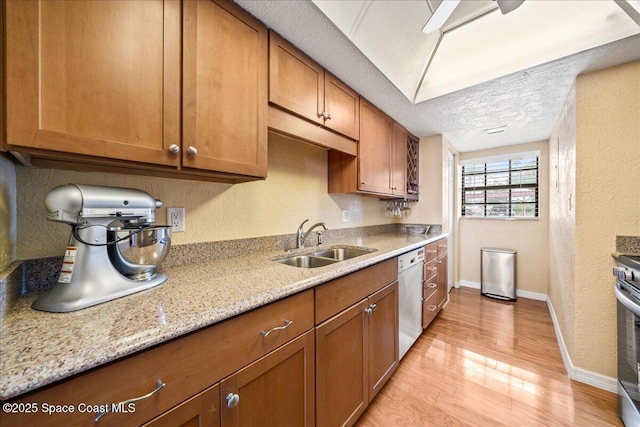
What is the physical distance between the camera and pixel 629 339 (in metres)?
1.28

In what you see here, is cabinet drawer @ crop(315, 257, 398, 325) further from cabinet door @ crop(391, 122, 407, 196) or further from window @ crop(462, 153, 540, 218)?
window @ crop(462, 153, 540, 218)

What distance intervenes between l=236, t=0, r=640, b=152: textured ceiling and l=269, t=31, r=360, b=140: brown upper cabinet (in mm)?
57

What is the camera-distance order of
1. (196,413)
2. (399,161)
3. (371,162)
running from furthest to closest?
1. (399,161)
2. (371,162)
3. (196,413)

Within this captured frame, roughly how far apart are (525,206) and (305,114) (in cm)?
379

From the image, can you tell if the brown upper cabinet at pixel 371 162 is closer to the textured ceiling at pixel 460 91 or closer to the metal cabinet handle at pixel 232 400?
the textured ceiling at pixel 460 91

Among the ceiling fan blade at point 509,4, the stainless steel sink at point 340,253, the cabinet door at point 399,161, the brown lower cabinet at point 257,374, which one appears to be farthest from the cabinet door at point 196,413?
the cabinet door at point 399,161

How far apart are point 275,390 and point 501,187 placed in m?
4.23

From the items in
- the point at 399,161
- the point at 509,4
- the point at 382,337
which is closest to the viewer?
the point at 509,4

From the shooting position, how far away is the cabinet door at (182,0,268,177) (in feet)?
3.10

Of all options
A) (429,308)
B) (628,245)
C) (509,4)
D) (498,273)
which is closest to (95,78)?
(509,4)

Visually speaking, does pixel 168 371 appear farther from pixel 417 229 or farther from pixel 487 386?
pixel 417 229

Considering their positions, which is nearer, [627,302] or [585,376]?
[627,302]

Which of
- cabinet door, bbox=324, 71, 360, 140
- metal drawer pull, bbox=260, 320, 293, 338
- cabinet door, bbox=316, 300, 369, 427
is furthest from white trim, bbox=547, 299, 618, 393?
cabinet door, bbox=324, 71, 360, 140

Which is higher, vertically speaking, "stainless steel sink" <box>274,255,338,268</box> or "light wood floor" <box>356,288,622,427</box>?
"stainless steel sink" <box>274,255,338,268</box>
